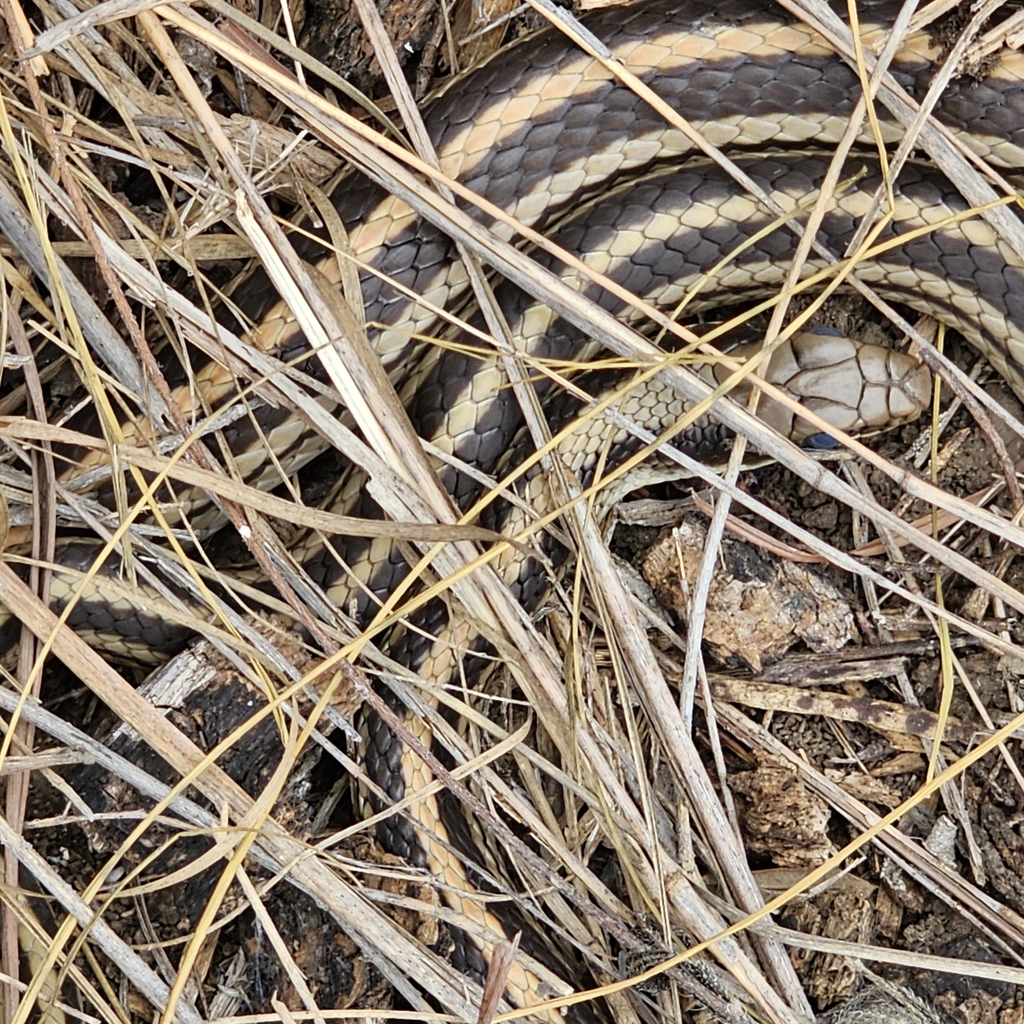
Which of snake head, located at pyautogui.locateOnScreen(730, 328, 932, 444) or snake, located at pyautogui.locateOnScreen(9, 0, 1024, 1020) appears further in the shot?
snake head, located at pyautogui.locateOnScreen(730, 328, 932, 444)

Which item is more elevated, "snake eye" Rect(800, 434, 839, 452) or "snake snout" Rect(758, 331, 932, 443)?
"snake snout" Rect(758, 331, 932, 443)

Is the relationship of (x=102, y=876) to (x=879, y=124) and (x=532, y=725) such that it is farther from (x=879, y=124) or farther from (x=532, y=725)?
(x=879, y=124)

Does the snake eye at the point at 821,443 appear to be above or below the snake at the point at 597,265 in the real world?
below

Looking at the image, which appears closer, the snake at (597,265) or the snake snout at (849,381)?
the snake at (597,265)

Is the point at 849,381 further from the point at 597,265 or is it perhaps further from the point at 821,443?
the point at 597,265

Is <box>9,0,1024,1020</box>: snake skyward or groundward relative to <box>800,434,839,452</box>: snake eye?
skyward

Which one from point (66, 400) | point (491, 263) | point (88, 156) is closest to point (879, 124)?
point (491, 263)
